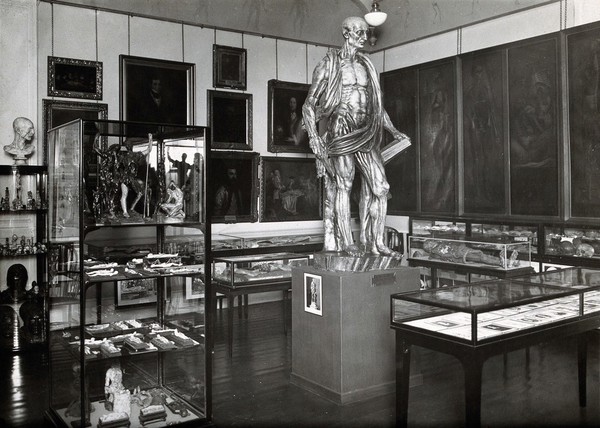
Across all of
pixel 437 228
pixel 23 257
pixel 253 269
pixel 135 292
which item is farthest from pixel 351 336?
pixel 437 228

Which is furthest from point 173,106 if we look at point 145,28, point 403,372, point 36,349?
point 403,372

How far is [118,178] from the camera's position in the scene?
4.91 meters

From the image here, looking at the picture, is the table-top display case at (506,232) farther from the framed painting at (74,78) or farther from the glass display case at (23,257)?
the framed painting at (74,78)

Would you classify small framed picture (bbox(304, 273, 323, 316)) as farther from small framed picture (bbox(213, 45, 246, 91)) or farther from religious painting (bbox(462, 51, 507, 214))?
small framed picture (bbox(213, 45, 246, 91))

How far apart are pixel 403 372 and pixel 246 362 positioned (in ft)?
9.63

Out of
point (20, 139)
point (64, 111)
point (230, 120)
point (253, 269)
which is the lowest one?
point (253, 269)

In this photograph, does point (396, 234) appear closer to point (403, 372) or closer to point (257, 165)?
point (257, 165)

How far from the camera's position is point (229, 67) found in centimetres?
1057

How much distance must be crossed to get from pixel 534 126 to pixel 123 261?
6712 mm

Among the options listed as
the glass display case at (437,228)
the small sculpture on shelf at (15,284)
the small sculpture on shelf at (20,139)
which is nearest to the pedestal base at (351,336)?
the small sculpture on shelf at (15,284)

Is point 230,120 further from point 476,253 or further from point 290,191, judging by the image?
point 476,253

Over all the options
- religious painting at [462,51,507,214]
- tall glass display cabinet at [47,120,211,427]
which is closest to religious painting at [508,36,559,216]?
religious painting at [462,51,507,214]

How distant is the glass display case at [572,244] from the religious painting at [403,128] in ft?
9.83

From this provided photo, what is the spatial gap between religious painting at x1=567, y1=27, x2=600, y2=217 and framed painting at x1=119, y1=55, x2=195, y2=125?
610cm
